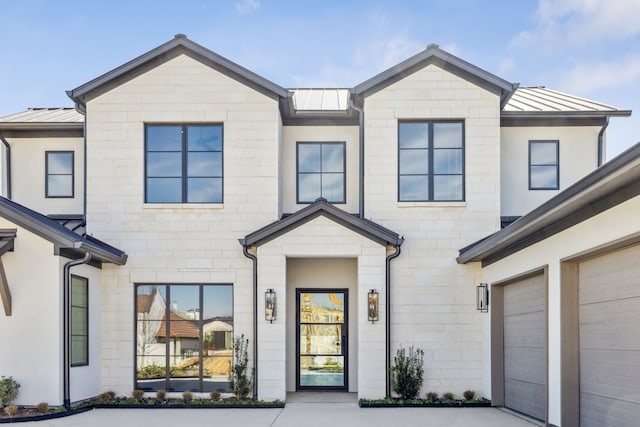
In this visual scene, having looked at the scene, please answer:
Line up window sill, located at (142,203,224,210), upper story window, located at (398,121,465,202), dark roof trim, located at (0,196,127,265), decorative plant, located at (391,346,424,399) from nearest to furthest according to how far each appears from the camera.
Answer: dark roof trim, located at (0,196,127,265), decorative plant, located at (391,346,424,399), window sill, located at (142,203,224,210), upper story window, located at (398,121,465,202)

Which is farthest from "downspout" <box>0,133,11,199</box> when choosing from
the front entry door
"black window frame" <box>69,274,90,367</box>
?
the front entry door

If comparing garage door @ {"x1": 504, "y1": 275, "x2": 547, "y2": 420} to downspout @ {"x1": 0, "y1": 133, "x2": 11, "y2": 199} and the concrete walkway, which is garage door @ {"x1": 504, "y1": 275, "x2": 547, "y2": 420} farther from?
downspout @ {"x1": 0, "y1": 133, "x2": 11, "y2": 199}

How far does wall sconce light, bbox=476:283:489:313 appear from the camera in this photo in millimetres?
11734

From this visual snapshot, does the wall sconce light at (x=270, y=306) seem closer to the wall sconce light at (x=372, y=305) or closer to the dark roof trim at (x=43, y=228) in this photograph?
the wall sconce light at (x=372, y=305)

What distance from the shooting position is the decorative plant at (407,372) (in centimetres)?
1159

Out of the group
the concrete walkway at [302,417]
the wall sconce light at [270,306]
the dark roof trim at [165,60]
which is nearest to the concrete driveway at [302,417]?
the concrete walkway at [302,417]

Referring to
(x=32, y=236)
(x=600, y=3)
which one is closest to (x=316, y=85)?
(x=600, y=3)

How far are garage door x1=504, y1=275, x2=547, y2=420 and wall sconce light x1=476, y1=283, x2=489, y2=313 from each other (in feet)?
2.11

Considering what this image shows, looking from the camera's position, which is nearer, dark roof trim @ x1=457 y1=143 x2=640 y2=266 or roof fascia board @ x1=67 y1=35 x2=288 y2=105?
dark roof trim @ x1=457 y1=143 x2=640 y2=266

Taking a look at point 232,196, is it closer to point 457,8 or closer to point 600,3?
point 457,8

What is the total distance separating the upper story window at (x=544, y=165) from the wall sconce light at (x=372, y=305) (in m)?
4.46

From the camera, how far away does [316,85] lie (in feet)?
52.5

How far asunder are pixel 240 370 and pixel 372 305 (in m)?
2.84

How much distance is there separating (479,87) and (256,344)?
6.94 metres
